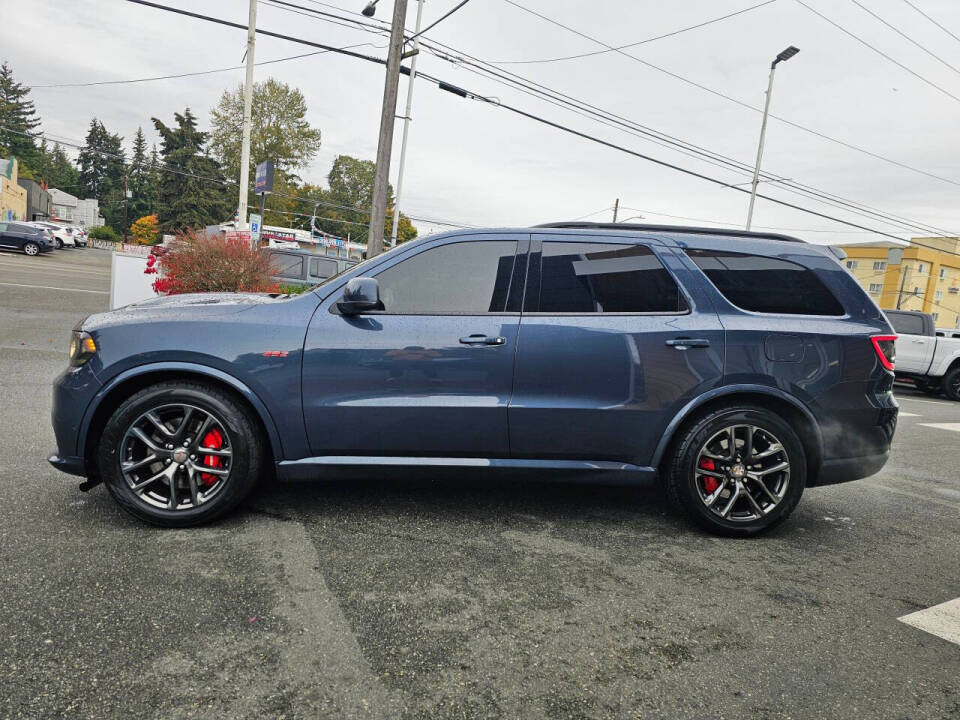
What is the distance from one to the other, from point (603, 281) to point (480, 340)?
2.65 ft

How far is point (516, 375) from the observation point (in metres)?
3.52

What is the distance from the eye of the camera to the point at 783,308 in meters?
3.77

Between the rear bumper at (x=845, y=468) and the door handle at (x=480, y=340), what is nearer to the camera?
the door handle at (x=480, y=340)

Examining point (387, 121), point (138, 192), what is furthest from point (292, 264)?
point (138, 192)

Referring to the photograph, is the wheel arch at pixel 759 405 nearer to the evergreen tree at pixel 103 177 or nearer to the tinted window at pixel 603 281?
the tinted window at pixel 603 281

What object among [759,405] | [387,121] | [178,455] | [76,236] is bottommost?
[178,455]

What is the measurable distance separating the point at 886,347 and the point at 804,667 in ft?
7.06

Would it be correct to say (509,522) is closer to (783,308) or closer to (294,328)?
(294,328)

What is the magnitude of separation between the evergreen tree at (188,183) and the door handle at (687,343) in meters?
64.7

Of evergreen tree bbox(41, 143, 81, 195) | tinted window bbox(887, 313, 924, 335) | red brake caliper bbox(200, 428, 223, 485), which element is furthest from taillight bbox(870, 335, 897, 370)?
evergreen tree bbox(41, 143, 81, 195)

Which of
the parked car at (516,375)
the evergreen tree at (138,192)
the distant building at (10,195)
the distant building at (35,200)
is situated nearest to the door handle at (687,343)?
the parked car at (516,375)

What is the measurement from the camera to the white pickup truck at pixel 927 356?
43.7 feet

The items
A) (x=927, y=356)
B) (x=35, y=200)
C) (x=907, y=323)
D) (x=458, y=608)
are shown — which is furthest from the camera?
(x=35, y=200)

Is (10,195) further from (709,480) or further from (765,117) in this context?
(709,480)
